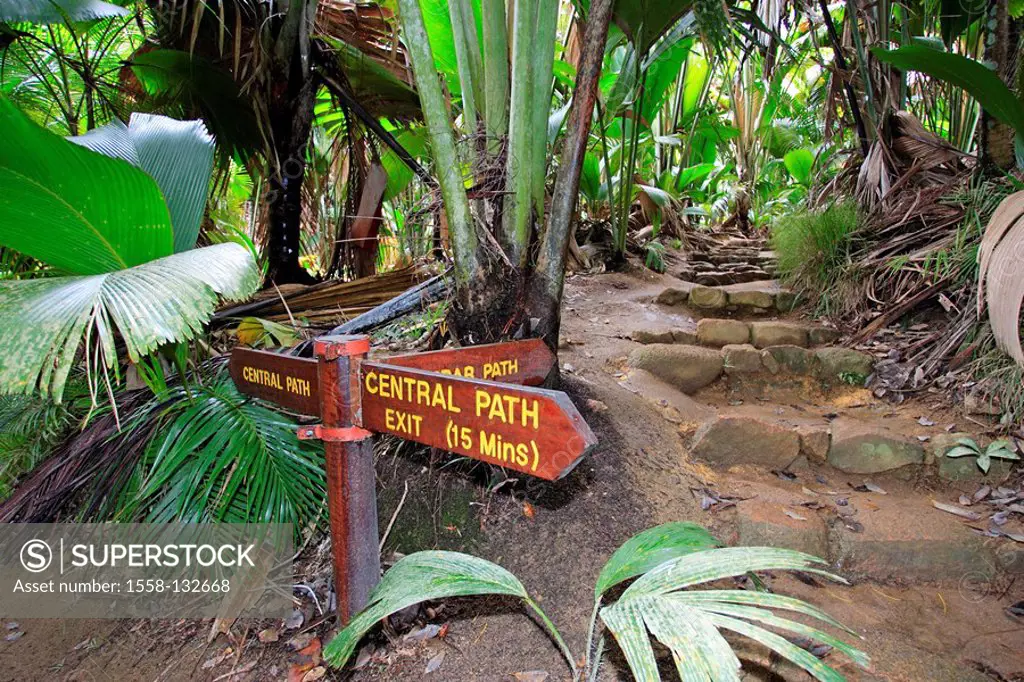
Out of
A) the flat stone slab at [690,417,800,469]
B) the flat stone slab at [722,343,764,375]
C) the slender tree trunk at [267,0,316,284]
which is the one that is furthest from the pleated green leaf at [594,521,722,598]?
the slender tree trunk at [267,0,316,284]

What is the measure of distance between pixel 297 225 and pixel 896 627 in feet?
11.2

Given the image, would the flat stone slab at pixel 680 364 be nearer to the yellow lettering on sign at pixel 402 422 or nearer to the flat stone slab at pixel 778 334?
the flat stone slab at pixel 778 334

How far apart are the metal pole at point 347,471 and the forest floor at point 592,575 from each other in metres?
0.30

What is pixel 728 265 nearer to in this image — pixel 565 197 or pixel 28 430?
pixel 565 197

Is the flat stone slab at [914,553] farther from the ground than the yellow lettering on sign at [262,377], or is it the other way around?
the yellow lettering on sign at [262,377]

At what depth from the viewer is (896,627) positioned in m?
1.81

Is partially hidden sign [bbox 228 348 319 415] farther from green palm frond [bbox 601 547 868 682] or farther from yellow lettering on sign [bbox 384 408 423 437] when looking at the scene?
green palm frond [bbox 601 547 868 682]

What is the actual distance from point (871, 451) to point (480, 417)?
2244 millimetres

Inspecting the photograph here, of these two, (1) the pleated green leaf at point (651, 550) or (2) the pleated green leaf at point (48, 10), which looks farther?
(2) the pleated green leaf at point (48, 10)

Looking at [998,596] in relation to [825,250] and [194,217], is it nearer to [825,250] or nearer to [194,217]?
[825,250]

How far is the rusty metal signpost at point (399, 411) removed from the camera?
0.98 metres

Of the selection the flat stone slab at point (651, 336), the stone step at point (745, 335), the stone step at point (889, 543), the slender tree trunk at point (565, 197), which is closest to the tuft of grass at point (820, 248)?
the stone step at point (745, 335)

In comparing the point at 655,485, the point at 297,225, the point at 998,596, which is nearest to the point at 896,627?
the point at 998,596

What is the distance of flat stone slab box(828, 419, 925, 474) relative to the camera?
2539 millimetres
